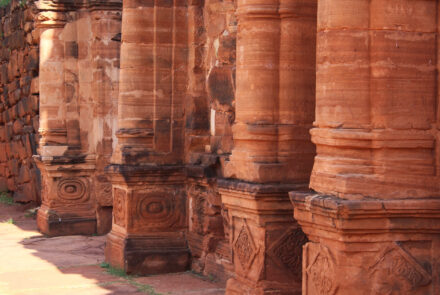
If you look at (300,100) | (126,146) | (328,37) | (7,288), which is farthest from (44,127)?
(328,37)

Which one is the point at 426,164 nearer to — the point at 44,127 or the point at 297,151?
the point at 297,151

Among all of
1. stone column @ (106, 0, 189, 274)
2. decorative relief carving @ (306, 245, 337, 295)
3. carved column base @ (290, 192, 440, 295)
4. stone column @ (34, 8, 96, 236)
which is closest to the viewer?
Result: carved column base @ (290, 192, 440, 295)

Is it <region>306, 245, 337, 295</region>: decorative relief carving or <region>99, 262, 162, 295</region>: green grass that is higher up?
<region>306, 245, 337, 295</region>: decorative relief carving

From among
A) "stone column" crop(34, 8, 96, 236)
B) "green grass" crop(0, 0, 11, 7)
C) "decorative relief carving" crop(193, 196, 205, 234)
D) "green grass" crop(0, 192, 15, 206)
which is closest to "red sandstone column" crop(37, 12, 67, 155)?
"stone column" crop(34, 8, 96, 236)

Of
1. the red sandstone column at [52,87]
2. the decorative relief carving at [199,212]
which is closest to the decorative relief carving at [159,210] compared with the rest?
the decorative relief carving at [199,212]

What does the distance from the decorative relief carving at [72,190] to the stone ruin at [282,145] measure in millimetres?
2353

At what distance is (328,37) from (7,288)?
16.0 feet

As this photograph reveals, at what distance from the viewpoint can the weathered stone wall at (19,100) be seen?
14.9 m

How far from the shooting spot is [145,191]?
927cm

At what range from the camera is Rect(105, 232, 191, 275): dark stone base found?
9.03 meters

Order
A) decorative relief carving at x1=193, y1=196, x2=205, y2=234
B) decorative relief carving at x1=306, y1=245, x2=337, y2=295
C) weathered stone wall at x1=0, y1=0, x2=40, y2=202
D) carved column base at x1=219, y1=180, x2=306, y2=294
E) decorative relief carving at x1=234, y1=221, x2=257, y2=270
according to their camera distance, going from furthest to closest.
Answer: weathered stone wall at x1=0, y1=0, x2=40, y2=202, decorative relief carving at x1=193, y1=196, x2=205, y2=234, decorative relief carving at x1=234, y1=221, x2=257, y2=270, carved column base at x1=219, y1=180, x2=306, y2=294, decorative relief carving at x1=306, y1=245, x2=337, y2=295

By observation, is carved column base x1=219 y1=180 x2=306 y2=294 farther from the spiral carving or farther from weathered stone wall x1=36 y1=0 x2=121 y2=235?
the spiral carving

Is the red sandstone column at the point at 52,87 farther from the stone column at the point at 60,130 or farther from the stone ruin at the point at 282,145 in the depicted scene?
the stone ruin at the point at 282,145

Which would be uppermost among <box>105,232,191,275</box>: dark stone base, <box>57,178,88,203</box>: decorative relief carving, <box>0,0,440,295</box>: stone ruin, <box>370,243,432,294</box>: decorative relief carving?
<box>0,0,440,295</box>: stone ruin
